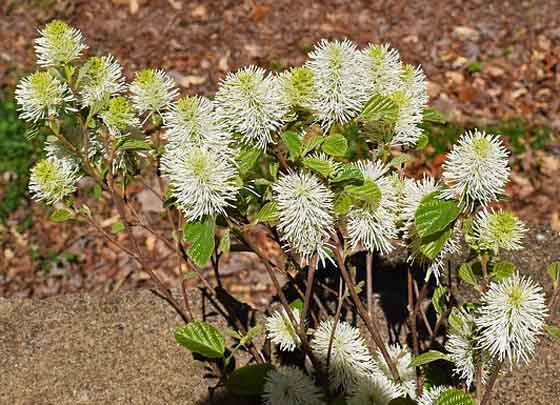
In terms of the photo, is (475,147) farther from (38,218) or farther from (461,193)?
(38,218)

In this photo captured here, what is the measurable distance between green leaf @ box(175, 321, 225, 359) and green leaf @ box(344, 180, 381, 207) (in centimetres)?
50

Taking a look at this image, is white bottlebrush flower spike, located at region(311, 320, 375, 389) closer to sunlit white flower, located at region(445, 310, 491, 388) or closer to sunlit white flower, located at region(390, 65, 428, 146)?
sunlit white flower, located at region(445, 310, 491, 388)

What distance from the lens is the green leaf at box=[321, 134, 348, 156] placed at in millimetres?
1099

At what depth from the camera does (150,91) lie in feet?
4.37

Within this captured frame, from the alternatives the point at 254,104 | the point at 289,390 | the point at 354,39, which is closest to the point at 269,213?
the point at 254,104

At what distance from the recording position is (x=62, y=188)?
1.34m

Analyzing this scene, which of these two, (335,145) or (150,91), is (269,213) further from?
(150,91)

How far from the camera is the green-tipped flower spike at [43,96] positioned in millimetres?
1225

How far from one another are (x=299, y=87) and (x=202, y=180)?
0.74ft

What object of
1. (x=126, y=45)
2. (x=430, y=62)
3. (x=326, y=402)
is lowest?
(x=326, y=402)

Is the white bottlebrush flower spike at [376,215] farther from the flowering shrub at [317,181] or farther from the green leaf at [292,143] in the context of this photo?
the green leaf at [292,143]

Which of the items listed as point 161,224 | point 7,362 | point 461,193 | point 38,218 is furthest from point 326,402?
point 38,218

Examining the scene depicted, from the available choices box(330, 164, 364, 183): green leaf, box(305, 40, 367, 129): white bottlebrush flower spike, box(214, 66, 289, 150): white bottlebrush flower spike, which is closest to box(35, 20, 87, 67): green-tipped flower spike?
box(214, 66, 289, 150): white bottlebrush flower spike

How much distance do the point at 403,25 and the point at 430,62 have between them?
322 mm
